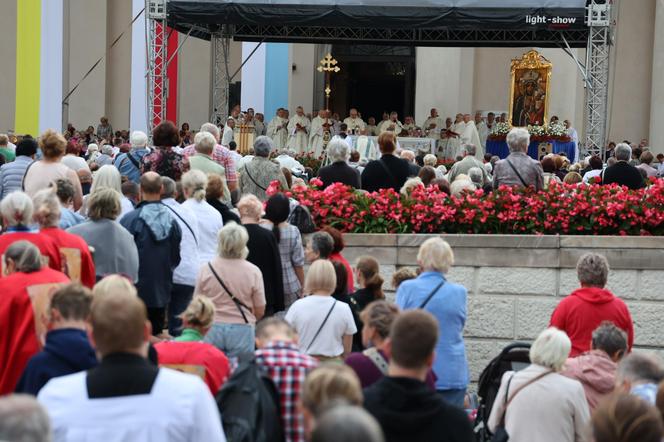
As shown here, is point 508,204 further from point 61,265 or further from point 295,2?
point 295,2

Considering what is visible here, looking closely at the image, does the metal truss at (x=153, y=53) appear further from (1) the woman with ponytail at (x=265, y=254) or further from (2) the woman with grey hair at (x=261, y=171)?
(1) the woman with ponytail at (x=265, y=254)

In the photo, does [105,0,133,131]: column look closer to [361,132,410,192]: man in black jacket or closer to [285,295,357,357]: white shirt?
[361,132,410,192]: man in black jacket

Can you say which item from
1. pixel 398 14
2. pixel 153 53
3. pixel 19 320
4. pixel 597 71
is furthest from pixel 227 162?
pixel 597 71

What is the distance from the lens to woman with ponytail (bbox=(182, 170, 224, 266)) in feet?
34.8

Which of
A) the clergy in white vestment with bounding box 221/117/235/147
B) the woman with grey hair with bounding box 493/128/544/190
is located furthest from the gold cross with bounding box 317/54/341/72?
the woman with grey hair with bounding box 493/128/544/190

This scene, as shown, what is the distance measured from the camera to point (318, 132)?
32.6 metres

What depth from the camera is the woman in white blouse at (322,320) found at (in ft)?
26.9

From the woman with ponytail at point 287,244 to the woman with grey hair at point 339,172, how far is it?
3.18 metres

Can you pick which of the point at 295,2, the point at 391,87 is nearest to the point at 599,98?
the point at 295,2

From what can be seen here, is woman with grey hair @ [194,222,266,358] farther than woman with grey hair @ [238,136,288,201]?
No

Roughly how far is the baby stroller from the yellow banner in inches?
627

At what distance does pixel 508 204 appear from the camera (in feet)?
41.6

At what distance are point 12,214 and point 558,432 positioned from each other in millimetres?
3814

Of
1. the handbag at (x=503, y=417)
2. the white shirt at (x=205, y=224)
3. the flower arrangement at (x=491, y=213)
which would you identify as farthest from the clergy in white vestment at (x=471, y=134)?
the handbag at (x=503, y=417)
